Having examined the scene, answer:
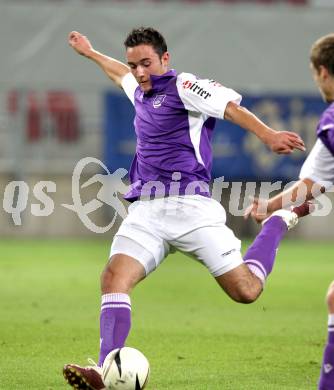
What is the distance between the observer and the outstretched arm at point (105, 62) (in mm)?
8102

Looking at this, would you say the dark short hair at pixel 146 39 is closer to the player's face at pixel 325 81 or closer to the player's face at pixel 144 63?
the player's face at pixel 144 63

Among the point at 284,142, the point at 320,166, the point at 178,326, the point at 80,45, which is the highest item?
the point at 80,45

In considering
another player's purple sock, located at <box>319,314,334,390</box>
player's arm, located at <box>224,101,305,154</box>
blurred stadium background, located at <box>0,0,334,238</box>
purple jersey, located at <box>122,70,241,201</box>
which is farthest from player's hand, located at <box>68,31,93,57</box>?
blurred stadium background, located at <box>0,0,334,238</box>

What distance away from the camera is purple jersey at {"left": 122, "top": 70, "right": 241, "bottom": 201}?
707cm

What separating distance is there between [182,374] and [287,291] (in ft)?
19.6

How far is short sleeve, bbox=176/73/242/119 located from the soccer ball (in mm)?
1568

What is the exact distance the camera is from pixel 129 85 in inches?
308

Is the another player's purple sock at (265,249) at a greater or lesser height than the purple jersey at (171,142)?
lesser

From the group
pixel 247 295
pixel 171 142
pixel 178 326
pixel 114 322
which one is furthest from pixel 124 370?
pixel 178 326

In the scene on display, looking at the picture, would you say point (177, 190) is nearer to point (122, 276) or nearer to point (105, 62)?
point (122, 276)

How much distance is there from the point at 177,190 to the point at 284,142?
0.99m

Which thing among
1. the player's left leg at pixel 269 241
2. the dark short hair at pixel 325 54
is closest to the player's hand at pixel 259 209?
the player's left leg at pixel 269 241

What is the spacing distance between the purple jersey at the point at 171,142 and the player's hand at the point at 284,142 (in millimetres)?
752

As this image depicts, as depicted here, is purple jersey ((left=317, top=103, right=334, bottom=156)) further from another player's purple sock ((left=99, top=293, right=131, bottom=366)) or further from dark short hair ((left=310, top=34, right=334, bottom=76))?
another player's purple sock ((left=99, top=293, right=131, bottom=366))
